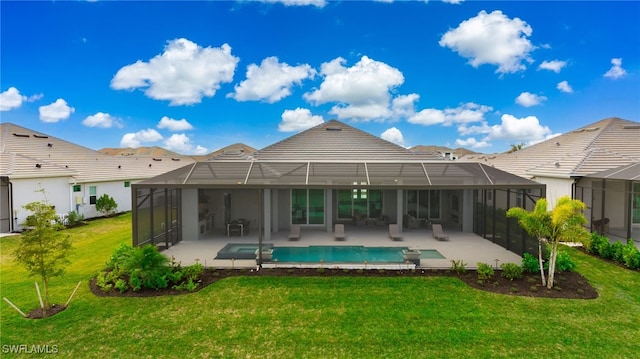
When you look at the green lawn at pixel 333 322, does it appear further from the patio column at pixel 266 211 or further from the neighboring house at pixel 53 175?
the neighboring house at pixel 53 175

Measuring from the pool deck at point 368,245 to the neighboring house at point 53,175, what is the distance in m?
10.3

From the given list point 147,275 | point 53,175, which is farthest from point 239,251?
point 53,175

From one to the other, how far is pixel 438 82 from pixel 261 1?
550 inches

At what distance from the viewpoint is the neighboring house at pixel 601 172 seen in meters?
13.7

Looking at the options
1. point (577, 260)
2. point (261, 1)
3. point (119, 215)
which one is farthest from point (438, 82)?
point (119, 215)

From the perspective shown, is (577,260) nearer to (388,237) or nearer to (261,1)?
(388,237)

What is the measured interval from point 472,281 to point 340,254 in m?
4.46

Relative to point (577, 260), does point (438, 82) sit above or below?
above

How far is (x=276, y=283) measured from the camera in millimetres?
8898

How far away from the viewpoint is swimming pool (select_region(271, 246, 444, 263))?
10570 millimetres

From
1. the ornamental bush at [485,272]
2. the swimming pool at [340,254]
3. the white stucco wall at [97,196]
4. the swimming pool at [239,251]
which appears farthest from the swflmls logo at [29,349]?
the white stucco wall at [97,196]

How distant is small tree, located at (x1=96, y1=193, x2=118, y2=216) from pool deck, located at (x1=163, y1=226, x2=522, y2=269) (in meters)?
11.3

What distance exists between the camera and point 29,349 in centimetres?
582

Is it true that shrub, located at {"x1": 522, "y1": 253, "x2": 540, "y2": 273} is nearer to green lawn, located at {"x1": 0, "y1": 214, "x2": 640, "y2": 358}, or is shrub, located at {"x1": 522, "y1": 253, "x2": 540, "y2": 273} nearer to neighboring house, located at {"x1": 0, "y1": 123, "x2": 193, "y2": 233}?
green lawn, located at {"x1": 0, "y1": 214, "x2": 640, "y2": 358}
